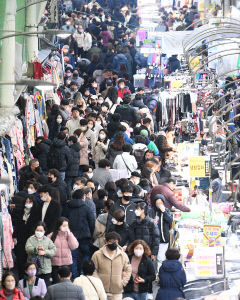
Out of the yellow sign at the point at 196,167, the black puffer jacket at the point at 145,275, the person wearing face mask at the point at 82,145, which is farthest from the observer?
the person wearing face mask at the point at 82,145

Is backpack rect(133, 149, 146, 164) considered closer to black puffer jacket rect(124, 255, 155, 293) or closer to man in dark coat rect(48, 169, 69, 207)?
man in dark coat rect(48, 169, 69, 207)

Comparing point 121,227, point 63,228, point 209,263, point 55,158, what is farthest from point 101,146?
point 209,263

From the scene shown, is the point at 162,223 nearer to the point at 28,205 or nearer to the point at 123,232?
the point at 123,232

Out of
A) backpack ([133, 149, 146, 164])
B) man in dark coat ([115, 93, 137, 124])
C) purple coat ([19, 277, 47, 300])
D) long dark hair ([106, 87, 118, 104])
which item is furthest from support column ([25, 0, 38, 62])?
purple coat ([19, 277, 47, 300])

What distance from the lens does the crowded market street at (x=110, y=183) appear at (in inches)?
520

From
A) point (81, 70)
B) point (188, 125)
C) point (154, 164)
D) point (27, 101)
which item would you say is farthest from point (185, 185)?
point (81, 70)

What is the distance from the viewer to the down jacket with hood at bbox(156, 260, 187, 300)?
13.1 meters

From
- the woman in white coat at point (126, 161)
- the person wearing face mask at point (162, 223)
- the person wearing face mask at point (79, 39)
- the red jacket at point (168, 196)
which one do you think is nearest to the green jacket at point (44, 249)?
the person wearing face mask at point (162, 223)

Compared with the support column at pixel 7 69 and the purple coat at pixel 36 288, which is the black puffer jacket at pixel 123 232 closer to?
the purple coat at pixel 36 288

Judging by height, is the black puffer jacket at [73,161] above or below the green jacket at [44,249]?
above

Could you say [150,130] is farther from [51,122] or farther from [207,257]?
[207,257]

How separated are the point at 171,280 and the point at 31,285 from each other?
1.70 m

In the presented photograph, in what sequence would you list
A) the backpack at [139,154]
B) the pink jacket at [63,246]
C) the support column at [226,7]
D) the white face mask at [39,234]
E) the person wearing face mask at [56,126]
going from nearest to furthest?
the white face mask at [39,234], the pink jacket at [63,246], the backpack at [139,154], the person wearing face mask at [56,126], the support column at [226,7]

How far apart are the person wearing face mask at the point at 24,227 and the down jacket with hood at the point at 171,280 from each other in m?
2.28
